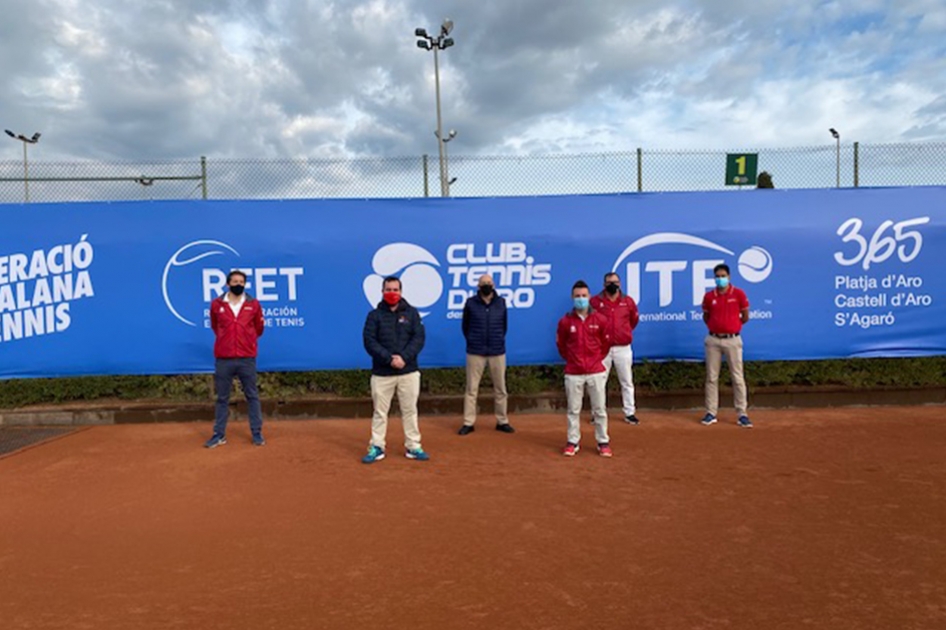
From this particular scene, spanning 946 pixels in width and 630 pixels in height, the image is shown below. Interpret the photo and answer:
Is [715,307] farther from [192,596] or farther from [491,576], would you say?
[192,596]

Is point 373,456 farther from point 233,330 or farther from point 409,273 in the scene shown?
point 409,273

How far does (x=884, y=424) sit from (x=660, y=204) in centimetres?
351

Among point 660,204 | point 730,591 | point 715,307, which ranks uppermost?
point 660,204

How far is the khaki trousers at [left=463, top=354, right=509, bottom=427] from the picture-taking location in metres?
6.91

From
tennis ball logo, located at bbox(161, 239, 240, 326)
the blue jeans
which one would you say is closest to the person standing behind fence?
the blue jeans

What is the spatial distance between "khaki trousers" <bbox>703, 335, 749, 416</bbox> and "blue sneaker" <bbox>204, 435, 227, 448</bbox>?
5.31 metres

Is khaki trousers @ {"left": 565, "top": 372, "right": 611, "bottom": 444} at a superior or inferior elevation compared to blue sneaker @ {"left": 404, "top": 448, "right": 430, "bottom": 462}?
superior

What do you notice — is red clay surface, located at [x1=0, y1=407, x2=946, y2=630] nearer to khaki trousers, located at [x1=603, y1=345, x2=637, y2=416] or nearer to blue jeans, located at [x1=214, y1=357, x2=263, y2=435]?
blue jeans, located at [x1=214, y1=357, x2=263, y2=435]

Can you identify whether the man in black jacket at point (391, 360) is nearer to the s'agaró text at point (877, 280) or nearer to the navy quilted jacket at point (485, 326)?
the navy quilted jacket at point (485, 326)

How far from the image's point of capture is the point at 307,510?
14.8 feet

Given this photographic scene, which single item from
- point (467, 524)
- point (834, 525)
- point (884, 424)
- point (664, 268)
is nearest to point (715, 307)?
point (664, 268)

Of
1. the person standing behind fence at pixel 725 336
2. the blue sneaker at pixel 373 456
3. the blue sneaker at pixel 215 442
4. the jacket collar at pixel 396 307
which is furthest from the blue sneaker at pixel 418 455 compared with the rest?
the person standing behind fence at pixel 725 336

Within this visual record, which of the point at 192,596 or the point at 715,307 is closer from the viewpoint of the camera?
the point at 192,596

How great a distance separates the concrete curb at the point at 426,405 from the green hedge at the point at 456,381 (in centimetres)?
15
